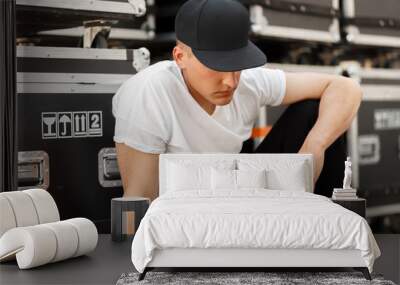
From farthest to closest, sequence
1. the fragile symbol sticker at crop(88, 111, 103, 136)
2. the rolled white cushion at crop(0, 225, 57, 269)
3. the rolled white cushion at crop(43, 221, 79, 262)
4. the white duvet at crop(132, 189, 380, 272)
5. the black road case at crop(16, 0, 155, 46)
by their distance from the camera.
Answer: the fragile symbol sticker at crop(88, 111, 103, 136) → the black road case at crop(16, 0, 155, 46) → the rolled white cushion at crop(43, 221, 79, 262) → the rolled white cushion at crop(0, 225, 57, 269) → the white duvet at crop(132, 189, 380, 272)

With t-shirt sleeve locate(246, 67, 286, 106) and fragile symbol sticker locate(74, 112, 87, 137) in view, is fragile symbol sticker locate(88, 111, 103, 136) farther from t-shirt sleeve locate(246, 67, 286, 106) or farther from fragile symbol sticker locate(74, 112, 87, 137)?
t-shirt sleeve locate(246, 67, 286, 106)

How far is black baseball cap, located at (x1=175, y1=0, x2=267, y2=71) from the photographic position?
509 centimetres

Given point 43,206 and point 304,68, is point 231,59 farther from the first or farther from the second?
point 43,206

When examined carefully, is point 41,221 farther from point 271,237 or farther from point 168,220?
point 271,237

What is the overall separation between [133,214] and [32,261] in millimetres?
962

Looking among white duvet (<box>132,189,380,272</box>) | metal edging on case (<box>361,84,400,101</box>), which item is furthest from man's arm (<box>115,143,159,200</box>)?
metal edging on case (<box>361,84,400,101</box>)

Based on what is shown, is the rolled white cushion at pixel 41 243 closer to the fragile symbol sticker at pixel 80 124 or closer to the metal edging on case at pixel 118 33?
the fragile symbol sticker at pixel 80 124

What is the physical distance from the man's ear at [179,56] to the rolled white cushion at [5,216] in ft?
4.95

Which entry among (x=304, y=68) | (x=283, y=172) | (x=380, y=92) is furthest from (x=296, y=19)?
(x=283, y=172)

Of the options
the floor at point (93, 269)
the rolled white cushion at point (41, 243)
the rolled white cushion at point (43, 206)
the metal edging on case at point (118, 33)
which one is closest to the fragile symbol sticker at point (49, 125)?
the metal edging on case at point (118, 33)

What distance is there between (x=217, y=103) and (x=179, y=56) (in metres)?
0.38

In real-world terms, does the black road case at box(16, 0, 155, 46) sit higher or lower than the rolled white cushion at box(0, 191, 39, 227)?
higher

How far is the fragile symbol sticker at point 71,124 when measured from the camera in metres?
5.12

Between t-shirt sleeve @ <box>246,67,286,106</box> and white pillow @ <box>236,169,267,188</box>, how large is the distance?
29.7 inches
